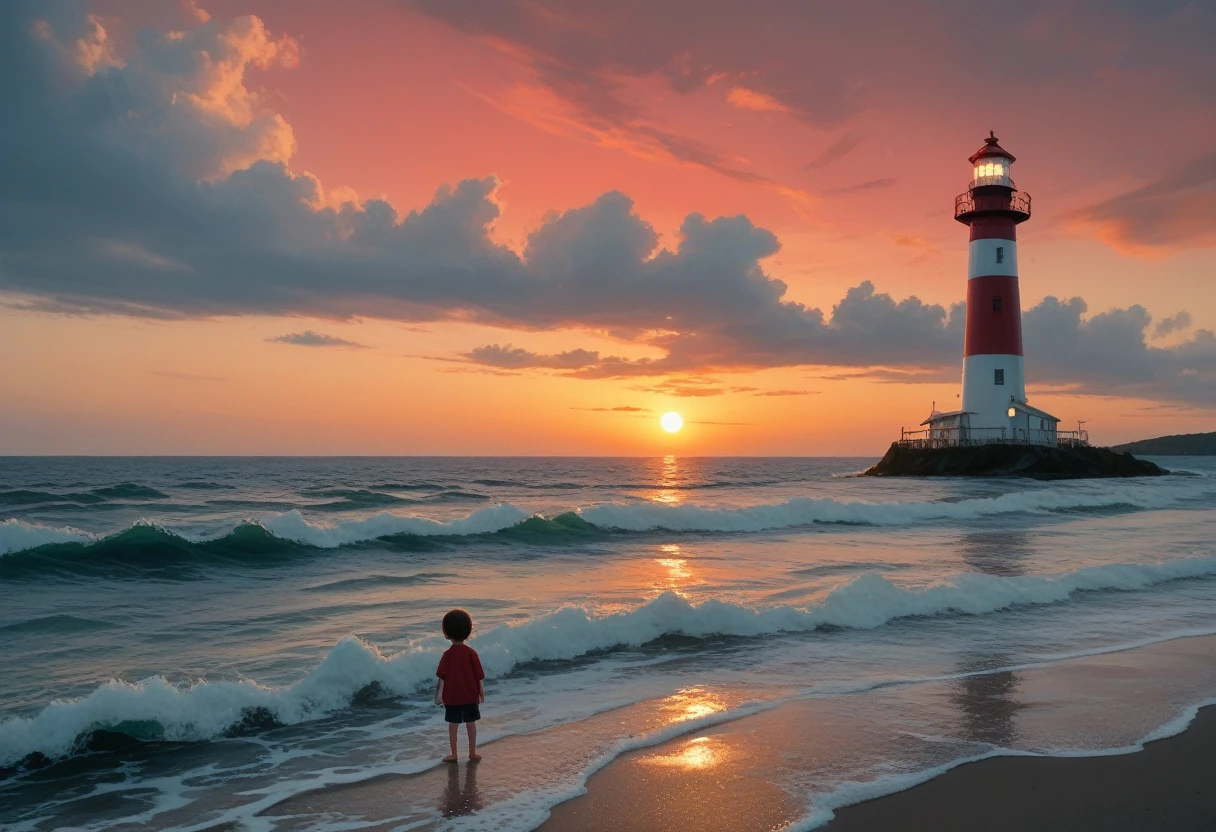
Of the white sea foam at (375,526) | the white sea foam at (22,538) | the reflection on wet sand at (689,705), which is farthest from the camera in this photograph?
the white sea foam at (375,526)

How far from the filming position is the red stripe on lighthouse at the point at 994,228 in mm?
50594

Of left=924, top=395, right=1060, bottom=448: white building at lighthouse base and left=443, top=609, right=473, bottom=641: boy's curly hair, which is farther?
left=924, top=395, right=1060, bottom=448: white building at lighthouse base

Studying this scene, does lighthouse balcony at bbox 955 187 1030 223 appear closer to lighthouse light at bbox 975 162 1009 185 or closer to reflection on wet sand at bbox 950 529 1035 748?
lighthouse light at bbox 975 162 1009 185

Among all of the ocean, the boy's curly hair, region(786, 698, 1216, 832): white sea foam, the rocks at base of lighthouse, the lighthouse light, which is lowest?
the ocean

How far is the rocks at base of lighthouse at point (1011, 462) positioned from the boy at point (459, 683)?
175 ft

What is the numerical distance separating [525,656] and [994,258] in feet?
159

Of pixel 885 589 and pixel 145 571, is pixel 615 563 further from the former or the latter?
pixel 145 571

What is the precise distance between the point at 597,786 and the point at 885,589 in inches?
362

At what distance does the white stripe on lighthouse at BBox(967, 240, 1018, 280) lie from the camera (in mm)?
50406

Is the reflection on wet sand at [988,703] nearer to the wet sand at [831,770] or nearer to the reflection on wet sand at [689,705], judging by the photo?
the wet sand at [831,770]

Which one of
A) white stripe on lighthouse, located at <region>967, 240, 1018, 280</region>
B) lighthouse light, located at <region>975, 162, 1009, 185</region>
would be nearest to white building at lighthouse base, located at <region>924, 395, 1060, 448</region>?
white stripe on lighthouse, located at <region>967, 240, 1018, 280</region>

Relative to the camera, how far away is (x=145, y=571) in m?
18.3

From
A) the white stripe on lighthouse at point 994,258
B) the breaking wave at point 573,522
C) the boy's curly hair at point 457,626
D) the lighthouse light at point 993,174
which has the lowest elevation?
the breaking wave at point 573,522

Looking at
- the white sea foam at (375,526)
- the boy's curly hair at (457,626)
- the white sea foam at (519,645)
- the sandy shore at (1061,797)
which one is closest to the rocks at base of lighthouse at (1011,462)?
the white sea foam at (519,645)
